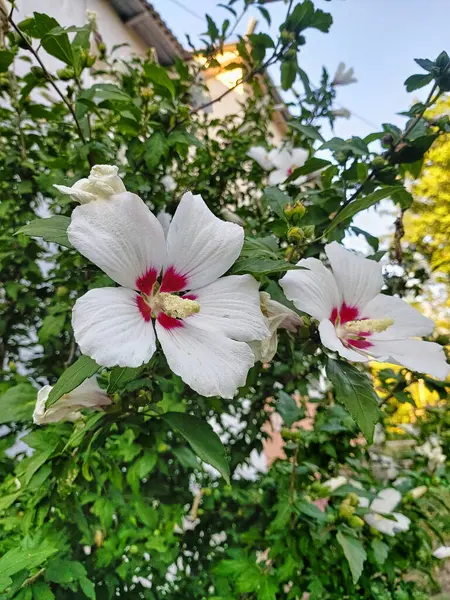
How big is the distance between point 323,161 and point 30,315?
1294 mm

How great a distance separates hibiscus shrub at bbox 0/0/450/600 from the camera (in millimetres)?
596

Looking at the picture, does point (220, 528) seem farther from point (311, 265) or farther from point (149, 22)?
point (149, 22)

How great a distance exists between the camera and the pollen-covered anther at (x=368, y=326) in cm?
68

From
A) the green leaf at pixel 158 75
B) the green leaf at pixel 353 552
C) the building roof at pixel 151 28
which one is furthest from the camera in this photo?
the building roof at pixel 151 28

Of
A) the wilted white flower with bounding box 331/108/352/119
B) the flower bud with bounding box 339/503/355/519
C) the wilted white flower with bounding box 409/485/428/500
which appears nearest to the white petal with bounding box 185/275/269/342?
the flower bud with bounding box 339/503/355/519

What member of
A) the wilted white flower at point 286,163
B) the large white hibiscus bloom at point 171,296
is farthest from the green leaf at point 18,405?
the wilted white flower at point 286,163

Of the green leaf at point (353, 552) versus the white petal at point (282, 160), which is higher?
the white petal at point (282, 160)

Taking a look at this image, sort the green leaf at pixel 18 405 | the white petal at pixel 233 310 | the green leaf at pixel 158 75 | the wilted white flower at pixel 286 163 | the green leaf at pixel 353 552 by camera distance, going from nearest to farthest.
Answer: the white petal at pixel 233 310 → the green leaf at pixel 18 405 → the green leaf at pixel 353 552 → the green leaf at pixel 158 75 → the wilted white flower at pixel 286 163

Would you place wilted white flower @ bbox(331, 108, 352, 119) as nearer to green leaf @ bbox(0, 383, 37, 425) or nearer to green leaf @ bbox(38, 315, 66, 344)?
green leaf @ bbox(38, 315, 66, 344)

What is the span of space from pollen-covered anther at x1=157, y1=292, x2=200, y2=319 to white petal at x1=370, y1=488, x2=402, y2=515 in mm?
914

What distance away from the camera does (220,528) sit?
72.4 inches

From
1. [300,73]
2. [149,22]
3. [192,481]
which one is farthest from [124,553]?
[149,22]

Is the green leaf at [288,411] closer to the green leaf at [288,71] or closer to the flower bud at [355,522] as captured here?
the flower bud at [355,522]

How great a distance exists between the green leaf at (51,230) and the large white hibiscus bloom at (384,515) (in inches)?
40.0
